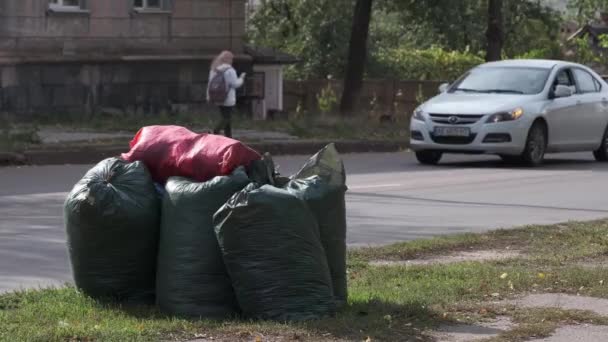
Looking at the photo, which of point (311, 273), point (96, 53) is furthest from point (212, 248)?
point (96, 53)

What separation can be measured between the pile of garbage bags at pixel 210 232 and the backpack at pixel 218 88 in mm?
13571

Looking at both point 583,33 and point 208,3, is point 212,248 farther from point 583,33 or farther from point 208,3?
point 583,33

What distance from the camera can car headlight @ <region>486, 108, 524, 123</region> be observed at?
1975cm

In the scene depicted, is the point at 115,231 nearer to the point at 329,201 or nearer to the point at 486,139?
the point at 329,201

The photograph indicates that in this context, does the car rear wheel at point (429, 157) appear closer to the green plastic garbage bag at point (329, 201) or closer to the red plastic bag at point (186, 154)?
the red plastic bag at point (186, 154)

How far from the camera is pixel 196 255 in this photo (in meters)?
→ 7.38

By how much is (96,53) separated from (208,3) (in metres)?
3.01

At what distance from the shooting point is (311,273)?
7281 millimetres

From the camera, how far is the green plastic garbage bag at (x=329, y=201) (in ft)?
24.5

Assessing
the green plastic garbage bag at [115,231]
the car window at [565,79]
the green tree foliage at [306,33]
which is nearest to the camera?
the green plastic garbage bag at [115,231]

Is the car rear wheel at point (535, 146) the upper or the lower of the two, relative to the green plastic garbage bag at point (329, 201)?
lower

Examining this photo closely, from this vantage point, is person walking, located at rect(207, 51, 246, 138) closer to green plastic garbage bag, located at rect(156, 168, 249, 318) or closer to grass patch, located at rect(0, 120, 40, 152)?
grass patch, located at rect(0, 120, 40, 152)

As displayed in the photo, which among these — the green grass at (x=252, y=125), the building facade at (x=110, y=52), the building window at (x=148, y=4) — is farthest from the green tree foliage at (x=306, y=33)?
the green grass at (x=252, y=125)

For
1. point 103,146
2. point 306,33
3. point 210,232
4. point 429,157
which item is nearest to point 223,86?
point 103,146
